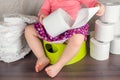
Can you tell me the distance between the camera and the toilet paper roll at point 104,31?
0.80 metres

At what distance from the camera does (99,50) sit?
82cm

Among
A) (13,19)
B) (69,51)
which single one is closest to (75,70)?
(69,51)

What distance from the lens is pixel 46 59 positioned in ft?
2.64

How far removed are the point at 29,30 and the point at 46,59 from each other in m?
0.13

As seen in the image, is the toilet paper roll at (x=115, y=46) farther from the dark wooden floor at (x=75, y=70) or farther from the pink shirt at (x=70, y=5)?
the pink shirt at (x=70, y=5)

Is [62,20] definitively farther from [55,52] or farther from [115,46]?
[115,46]

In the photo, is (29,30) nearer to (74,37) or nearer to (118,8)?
(74,37)

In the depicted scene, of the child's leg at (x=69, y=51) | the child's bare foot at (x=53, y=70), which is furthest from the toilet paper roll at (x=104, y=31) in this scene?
the child's bare foot at (x=53, y=70)

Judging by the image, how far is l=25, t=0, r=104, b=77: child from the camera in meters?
0.75

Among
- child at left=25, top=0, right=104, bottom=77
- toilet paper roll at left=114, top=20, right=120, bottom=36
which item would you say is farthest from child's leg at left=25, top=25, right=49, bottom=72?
toilet paper roll at left=114, top=20, right=120, bottom=36

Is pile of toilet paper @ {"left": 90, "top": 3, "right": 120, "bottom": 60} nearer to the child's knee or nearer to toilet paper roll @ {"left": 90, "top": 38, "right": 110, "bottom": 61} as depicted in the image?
toilet paper roll @ {"left": 90, "top": 38, "right": 110, "bottom": 61}

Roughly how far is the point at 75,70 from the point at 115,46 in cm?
21

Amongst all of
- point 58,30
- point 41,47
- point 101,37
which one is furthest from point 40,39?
point 101,37

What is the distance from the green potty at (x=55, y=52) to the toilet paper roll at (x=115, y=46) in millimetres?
120
